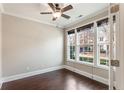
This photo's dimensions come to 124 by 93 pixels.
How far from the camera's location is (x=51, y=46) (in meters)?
5.91

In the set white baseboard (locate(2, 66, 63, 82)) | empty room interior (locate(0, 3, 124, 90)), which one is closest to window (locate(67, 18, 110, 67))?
empty room interior (locate(0, 3, 124, 90))

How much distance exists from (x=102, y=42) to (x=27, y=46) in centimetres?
326

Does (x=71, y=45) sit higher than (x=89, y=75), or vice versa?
(x=71, y=45)

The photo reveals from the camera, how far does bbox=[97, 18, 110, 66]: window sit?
3.94 m

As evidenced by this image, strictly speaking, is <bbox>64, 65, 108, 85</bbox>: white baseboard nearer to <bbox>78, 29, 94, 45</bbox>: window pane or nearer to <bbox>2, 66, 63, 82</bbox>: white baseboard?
<bbox>2, 66, 63, 82</bbox>: white baseboard

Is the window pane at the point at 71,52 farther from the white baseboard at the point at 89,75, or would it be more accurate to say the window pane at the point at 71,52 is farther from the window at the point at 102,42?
the window at the point at 102,42

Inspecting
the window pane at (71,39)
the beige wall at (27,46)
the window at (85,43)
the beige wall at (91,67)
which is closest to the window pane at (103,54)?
the beige wall at (91,67)

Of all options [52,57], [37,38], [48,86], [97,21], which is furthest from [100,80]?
[37,38]

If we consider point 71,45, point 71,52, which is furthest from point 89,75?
point 71,45

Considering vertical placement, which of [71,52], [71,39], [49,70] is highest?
[71,39]

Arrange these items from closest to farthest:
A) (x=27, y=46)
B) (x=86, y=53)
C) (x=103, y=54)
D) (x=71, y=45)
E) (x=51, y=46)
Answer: (x=103, y=54) → (x=27, y=46) → (x=86, y=53) → (x=51, y=46) → (x=71, y=45)

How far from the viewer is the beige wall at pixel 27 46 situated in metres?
4.24

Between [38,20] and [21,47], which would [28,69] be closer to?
[21,47]

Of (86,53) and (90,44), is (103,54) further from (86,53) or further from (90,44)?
(86,53)
